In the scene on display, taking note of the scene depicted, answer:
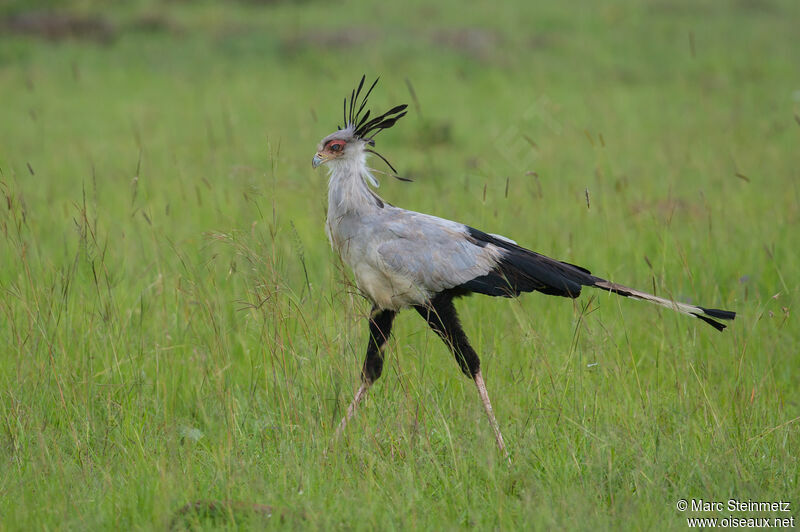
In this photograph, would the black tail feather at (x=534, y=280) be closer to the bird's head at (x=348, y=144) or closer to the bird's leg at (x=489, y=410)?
the bird's leg at (x=489, y=410)

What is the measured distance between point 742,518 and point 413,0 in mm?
15270

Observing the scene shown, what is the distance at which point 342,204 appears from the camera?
3369mm

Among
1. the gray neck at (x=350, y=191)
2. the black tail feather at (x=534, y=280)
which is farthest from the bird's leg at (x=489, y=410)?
the gray neck at (x=350, y=191)

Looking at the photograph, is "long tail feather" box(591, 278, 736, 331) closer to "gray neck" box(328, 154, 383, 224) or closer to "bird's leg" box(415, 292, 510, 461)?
"bird's leg" box(415, 292, 510, 461)

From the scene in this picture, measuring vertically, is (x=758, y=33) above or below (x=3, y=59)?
above

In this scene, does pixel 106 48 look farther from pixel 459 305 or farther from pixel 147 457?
pixel 147 457

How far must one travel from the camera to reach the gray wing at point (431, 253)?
3.17m

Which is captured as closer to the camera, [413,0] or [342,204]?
[342,204]

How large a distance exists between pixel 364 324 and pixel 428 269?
2.92ft

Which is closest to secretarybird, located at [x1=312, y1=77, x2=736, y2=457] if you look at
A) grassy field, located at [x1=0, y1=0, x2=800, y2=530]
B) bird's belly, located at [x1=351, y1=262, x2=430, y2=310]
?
bird's belly, located at [x1=351, y1=262, x2=430, y2=310]

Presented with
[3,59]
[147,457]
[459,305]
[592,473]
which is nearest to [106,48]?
[3,59]

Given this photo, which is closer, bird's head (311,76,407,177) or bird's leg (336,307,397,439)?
bird's leg (336,307,397,439)

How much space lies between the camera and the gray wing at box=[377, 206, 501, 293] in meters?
3.17

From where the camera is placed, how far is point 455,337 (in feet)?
10.6
